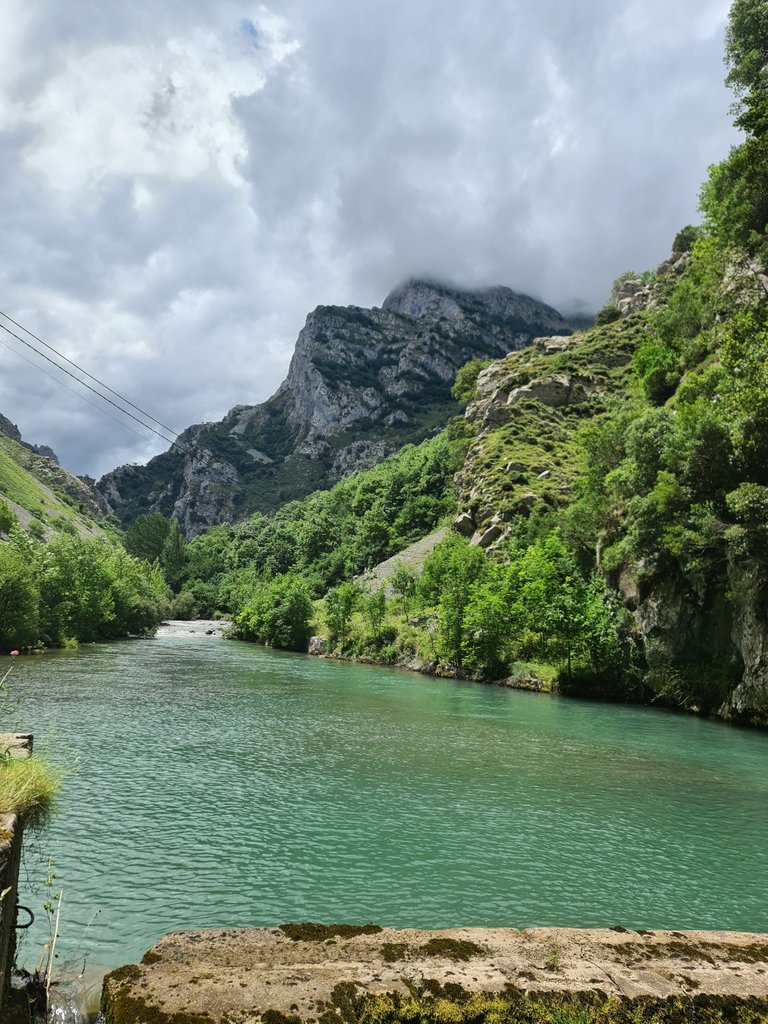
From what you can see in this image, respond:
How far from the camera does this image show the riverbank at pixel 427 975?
482 centimetres

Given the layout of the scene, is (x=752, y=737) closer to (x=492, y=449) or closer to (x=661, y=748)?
(x=661, y=748)

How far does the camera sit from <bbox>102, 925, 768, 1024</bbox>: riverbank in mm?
4820

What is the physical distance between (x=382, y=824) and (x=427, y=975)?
32.0 feet

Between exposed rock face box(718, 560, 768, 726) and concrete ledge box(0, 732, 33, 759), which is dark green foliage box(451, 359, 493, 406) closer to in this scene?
exposed rock face box(718, 560, 768, 726)

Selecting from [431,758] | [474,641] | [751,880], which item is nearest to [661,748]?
[431,758]

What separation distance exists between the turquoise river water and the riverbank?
3.77 metres

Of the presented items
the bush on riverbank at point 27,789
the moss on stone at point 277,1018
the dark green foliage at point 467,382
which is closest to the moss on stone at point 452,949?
the moss on stone at point 277,1018

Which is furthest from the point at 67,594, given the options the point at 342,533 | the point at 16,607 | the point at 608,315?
the point at 608,315

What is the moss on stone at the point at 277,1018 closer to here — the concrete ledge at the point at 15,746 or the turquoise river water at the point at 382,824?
the turquoise river water at the point at 382,824

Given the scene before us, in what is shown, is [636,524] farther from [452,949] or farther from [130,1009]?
[130,1009]

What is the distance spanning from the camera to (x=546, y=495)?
81500mm

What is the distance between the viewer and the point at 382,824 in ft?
47.2

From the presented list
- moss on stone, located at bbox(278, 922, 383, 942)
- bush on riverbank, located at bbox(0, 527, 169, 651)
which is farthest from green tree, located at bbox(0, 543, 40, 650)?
moss on stone, located at bbox(278, 922, 383, 942)

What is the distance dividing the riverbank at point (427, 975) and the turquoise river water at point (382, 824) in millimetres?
3772
